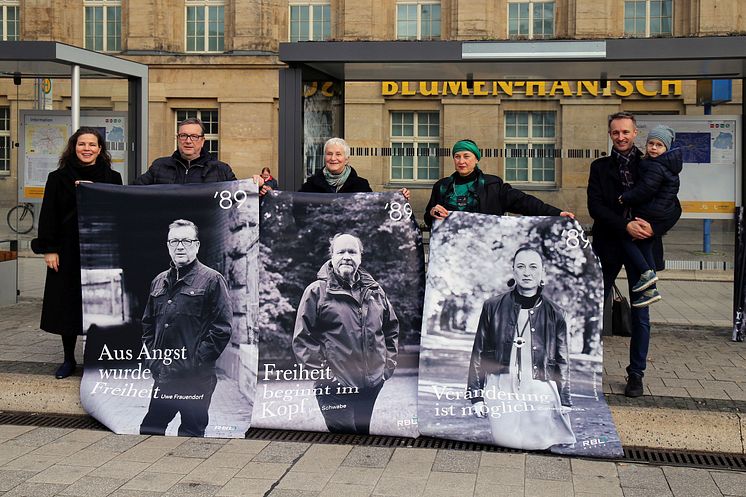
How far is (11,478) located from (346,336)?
2065 millimetres

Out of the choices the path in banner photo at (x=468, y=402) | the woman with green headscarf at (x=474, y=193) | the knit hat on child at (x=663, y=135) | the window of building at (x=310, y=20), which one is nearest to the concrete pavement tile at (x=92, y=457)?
the path in banner photo at (x=468, y=402)

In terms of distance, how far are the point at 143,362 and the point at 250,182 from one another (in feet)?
4.42

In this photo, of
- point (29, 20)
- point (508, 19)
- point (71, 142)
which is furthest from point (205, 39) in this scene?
point (71, 142)

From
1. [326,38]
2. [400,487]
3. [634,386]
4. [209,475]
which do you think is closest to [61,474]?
[209,475]

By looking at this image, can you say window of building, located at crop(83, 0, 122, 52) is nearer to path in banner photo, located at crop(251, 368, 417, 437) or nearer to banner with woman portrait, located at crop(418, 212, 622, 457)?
path in banner photo, located at crop(251, 368, 417, 437)

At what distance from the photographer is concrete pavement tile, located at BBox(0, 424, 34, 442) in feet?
18.6

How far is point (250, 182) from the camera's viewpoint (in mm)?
5840

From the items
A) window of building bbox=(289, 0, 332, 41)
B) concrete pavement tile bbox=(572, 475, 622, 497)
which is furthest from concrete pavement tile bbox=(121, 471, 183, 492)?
window of building bbox=(289, 0, 332, 41)

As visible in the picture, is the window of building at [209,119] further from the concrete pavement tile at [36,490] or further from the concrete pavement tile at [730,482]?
the concrete pavement tile at [730,482]

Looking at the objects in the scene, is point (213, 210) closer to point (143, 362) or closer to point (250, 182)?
point (250, 182)

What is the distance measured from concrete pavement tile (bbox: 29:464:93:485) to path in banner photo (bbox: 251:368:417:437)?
1132 millimetres

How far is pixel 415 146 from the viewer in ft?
60.4

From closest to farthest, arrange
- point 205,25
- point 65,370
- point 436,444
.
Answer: point 436,444 → point 65,370 → point 205,25

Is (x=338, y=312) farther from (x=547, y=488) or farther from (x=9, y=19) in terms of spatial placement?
(x=9, y=19)
